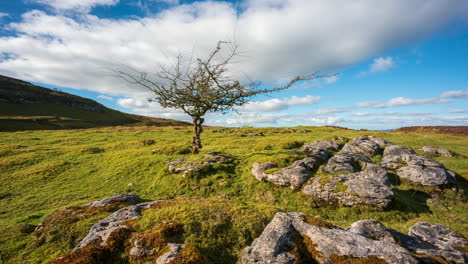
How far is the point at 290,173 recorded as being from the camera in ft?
52.7

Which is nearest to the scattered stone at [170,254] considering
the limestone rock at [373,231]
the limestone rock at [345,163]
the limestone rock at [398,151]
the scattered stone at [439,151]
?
the limestone rock at [373,231]

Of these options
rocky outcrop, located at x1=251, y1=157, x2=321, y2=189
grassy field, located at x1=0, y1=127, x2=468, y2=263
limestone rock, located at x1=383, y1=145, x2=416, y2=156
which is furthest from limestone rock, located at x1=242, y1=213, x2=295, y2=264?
limestone rock, located at x1=383, y1=145, x2=416, y2=156

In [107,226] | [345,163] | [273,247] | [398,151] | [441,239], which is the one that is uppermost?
[398,151]

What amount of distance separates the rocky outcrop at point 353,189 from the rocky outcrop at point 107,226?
37.9ft

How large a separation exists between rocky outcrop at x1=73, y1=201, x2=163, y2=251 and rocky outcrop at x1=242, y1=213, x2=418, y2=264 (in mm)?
4882

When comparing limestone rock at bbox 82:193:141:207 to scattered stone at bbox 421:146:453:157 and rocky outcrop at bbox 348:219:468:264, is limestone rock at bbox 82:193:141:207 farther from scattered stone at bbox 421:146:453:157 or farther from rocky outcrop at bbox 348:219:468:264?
scattered stone at bbox 421:146:453:157

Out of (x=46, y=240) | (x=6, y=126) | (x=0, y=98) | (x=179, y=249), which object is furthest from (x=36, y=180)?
(x=0, y=98)

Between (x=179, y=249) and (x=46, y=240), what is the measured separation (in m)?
6.54

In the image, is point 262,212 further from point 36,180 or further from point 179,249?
point 36,180

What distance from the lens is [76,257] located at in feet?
18.4

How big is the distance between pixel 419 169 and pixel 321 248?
17.7 meters

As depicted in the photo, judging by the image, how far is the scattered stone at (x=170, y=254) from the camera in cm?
547

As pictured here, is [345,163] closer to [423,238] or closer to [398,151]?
[423,238]

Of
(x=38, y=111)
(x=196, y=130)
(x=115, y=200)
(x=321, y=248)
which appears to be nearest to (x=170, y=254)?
(x=321, y=248)
